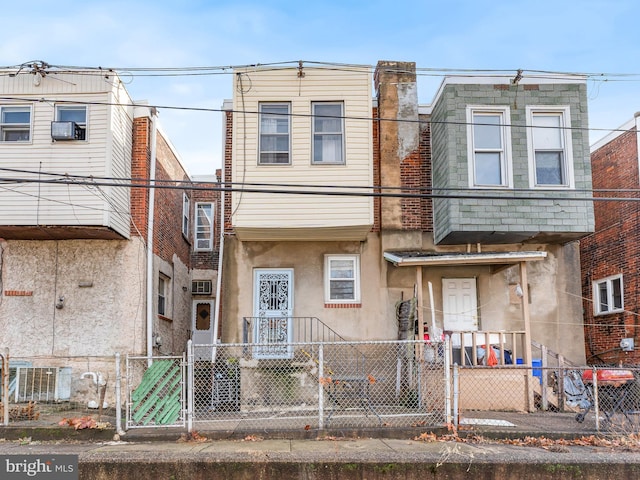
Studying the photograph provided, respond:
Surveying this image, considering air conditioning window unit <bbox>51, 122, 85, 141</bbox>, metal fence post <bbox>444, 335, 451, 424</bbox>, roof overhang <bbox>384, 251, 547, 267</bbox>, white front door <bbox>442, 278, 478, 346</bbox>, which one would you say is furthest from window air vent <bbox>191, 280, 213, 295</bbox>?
metal fence post <bbox>444, 335, 451, 424</bbox>

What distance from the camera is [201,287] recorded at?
1942 cm

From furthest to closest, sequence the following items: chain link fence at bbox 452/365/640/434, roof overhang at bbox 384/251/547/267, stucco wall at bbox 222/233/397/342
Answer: stucco wall at bbox 222/233/397/342
roof overhang at bbox 384/251/547/267
chain link fence at bbox 452/365/640/434

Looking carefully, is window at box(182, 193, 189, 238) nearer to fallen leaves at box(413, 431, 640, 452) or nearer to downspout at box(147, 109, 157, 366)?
downspout at box(147, 109, 157, 366)

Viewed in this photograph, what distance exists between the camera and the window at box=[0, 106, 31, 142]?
1330 cm

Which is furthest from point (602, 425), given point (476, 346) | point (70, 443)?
point (70, 443)

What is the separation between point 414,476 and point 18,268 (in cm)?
1031

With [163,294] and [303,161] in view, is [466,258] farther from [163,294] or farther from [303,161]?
[163,294]

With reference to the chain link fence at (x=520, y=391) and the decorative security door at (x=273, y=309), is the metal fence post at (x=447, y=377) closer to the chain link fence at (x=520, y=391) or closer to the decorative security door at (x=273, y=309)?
the chain link fence at (x=520, y=391)

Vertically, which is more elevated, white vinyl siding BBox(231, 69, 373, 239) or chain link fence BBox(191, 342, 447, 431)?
white vinyl siding BBox(231, 69, 373, 239)

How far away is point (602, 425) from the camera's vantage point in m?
9.39

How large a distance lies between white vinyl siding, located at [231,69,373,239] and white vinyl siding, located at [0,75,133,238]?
8.77 ft

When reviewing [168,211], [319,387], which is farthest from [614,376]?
[168,211]

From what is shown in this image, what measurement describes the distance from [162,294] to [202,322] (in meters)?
3.96

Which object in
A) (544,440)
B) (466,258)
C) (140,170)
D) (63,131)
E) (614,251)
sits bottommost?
(544,440)
